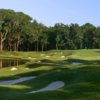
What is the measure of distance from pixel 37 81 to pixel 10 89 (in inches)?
224

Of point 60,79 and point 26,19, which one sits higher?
point 26,19

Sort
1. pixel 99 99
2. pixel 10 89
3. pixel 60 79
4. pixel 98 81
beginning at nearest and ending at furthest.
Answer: pixel 99 99 → pixel 98 81 → pixel 10 89 → pixel 60 79

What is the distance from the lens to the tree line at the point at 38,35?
6329 inches

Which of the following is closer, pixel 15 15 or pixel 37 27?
pixel 15 15

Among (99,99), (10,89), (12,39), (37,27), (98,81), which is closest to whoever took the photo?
(99,99)

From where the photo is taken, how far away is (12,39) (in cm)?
16825

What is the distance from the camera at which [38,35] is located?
561 feet

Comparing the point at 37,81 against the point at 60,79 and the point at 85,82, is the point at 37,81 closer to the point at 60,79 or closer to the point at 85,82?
the point at 60,79

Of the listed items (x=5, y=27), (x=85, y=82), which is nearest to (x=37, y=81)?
(x=85, y=82)

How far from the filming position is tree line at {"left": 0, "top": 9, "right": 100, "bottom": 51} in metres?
161

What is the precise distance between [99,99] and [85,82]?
5801mm

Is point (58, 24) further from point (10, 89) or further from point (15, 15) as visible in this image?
point (10, 89)

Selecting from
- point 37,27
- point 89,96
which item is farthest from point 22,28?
point 89,96

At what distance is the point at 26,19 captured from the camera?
554 ft
